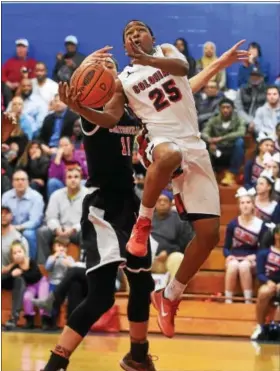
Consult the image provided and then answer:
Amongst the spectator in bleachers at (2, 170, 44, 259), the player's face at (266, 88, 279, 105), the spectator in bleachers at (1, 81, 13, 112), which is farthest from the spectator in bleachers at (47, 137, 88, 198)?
the player's face at (266, 88, 279, 105)

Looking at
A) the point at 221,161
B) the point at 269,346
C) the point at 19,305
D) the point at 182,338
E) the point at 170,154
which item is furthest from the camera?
the point at 221,161

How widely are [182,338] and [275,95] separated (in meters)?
5.01

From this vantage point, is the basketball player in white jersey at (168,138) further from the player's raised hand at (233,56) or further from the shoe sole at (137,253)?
the player's raised hand at (233,56)

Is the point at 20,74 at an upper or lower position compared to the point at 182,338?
upper

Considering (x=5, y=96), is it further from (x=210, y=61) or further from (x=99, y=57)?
Answer: (x=99, y=57)

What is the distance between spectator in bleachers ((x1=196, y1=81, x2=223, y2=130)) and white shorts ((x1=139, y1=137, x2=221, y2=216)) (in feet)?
26.6

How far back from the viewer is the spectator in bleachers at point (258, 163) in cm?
1306

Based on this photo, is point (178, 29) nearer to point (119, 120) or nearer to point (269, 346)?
point (269, 346)

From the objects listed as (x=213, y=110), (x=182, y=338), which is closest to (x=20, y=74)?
(x=213, y=110)

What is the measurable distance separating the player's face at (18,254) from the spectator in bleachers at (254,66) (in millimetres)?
5704

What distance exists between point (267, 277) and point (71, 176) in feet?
10.3

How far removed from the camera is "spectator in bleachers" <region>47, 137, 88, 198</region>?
13414 mm

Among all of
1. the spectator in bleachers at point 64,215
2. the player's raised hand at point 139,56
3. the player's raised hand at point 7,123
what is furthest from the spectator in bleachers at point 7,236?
the player's raised hand at point 139,56

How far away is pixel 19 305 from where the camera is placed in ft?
37.7
